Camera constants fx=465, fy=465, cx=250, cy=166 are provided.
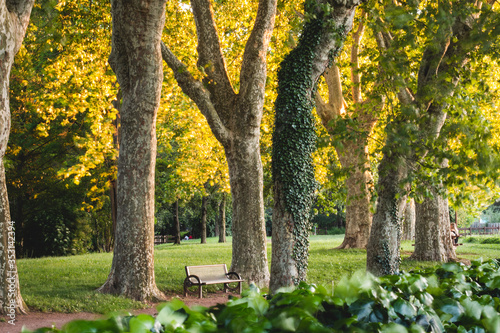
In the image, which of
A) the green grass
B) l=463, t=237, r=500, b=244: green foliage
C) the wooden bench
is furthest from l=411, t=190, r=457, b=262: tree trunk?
l=463, t=237, r=500, b=244: green foliage

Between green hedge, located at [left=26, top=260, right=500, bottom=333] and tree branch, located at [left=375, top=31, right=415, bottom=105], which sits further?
tree branch, located at [left=375, top=31, right=415, bottom=105]

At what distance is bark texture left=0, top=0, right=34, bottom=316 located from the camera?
7.79m

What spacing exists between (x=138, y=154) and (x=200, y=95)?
10.2 feet

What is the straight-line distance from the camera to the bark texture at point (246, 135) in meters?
12.1

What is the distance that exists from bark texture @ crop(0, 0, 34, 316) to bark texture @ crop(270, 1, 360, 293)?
16.0ft


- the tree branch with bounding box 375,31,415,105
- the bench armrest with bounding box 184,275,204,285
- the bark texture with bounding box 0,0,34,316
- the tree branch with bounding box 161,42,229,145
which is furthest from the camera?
the tree branch with bounding box 375,31,415,105

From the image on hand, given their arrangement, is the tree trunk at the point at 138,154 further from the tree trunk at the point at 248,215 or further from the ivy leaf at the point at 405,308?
the ivy leaf at the point at 405,308

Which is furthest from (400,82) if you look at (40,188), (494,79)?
(40,188)

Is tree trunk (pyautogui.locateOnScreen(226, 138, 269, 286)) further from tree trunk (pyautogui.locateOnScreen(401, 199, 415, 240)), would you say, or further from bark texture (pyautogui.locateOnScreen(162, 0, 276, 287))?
tree trunk (pyautogui.locateOnScreen(401, 199, 415, 240))

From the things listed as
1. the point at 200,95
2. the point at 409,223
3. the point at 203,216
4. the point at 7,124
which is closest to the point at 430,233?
the point at 200,95

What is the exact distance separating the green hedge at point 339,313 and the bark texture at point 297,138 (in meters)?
6.69

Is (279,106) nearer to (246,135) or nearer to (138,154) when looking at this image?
(246,135)

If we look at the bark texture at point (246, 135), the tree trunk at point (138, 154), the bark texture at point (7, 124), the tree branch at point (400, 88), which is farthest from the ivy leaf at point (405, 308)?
the tree branch at point (400, 88)

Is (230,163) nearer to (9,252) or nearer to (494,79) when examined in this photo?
(9,252)
